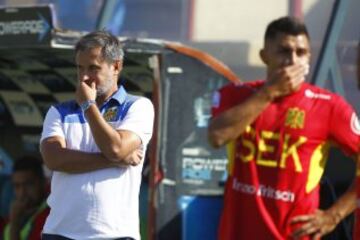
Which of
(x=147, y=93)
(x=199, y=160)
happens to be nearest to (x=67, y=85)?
(x=147, y=93)

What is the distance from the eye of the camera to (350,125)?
5520 millimetres

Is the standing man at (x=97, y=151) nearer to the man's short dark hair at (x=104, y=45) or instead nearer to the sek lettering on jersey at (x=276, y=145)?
the man's short dark hair at (x=104, y=45)

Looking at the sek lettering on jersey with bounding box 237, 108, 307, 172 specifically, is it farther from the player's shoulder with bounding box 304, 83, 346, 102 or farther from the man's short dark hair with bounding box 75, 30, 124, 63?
the man's short dark hair with bounding box 75, 30, 124, 63

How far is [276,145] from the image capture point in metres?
5.45

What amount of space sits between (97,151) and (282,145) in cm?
93

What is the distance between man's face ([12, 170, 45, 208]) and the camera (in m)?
8.08

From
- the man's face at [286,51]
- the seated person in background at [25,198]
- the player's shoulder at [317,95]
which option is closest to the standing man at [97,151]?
the man's face at [286,51]

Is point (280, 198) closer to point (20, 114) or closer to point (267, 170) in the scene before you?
point (267, 170)

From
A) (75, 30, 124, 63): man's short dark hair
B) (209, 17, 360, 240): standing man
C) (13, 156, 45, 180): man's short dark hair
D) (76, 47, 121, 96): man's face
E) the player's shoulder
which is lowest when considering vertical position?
(13, 156, 45, 180): man's short dark hair

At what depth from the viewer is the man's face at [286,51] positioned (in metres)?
5.52

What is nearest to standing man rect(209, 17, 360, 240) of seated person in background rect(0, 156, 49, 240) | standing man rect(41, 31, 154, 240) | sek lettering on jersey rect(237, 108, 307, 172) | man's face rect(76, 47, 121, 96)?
sek lettering on jersey rect(237, 108, 307, 172)

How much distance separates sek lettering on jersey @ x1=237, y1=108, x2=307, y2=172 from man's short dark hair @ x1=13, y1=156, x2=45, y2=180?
9.60 ft

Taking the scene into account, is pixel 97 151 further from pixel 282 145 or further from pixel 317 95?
pixel 317 95

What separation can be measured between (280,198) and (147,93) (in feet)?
7.99
